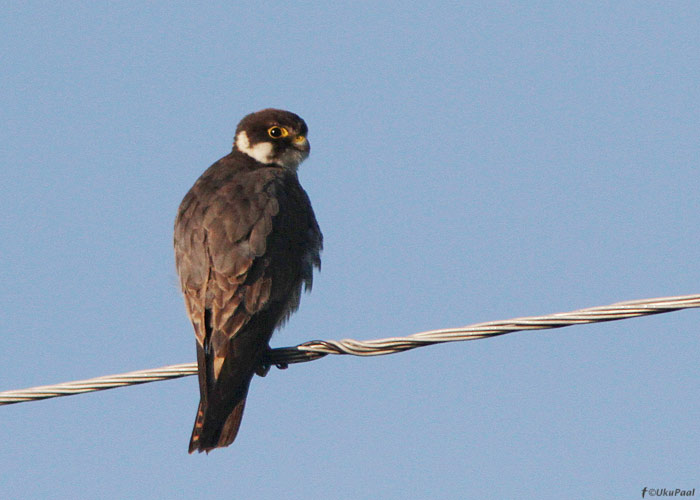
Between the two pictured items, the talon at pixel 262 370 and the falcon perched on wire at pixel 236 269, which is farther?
the talon at pixel 262 370

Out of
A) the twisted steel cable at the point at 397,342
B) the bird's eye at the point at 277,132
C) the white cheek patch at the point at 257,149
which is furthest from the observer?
the bird's eye at the point at 277,132

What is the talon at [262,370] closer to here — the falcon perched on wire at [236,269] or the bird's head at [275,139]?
the falcon perched on wire at [236,269]

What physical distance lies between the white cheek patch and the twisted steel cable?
258 cm

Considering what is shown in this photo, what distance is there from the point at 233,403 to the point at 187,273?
92cm

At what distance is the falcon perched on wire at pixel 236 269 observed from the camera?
208 inches

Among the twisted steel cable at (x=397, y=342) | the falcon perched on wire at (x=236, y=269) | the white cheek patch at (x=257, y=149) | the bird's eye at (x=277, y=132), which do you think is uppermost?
the bird's eye at (x=277, y=132)

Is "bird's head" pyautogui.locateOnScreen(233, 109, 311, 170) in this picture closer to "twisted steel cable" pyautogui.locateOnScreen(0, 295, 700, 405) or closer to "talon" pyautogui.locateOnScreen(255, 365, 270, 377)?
"talon" pyautogui.locateOnScreen(255, 365, 270, 377)

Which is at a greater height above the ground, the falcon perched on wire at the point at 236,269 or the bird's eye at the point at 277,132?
the bird's eye at the point at 277,132

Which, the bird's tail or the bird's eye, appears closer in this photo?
the bird's tail

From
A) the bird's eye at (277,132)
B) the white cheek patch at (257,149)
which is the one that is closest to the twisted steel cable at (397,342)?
the white cheek patch at (257,149)

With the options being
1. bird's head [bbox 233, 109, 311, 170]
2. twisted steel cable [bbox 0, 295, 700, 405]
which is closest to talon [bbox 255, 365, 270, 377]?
twisted steel cable [bbox 0, 295, 700, 405]

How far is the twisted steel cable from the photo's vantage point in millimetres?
3639

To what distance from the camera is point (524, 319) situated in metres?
3.79

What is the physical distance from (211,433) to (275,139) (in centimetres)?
287
